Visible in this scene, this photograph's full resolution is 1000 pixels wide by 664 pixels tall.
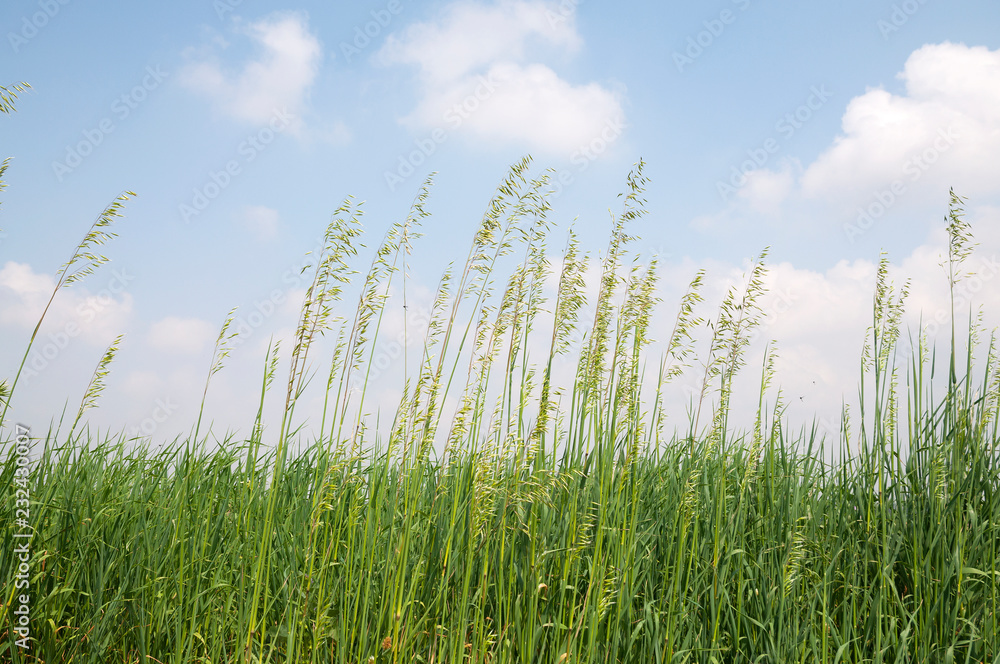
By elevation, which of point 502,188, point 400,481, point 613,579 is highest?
point 502,188

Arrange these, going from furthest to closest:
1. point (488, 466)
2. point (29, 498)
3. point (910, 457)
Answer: point (910, 457) < point (29, 498) < point (488, 466)

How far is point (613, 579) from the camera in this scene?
302 cm

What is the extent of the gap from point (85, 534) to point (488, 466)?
2.37m

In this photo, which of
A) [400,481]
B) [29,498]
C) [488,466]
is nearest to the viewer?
[488,466]

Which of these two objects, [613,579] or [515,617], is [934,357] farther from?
[515,617]

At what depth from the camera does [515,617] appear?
296cm

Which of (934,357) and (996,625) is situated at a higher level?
(934,357)

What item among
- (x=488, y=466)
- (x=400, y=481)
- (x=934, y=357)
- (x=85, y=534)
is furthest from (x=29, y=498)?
(x=934, y=357)

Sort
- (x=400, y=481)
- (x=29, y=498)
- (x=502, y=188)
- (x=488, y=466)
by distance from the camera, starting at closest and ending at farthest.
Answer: (x=488, y=466) → (x=400, y=481) → (x=502, y=188) → (x=29, y=498)

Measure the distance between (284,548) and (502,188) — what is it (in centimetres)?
217

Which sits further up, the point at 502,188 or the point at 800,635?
the point at 502,188

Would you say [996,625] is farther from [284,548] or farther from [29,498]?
[29,498]

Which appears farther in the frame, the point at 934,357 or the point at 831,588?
the point at 934,357

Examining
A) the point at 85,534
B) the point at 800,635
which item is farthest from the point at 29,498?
the point at 800,635
